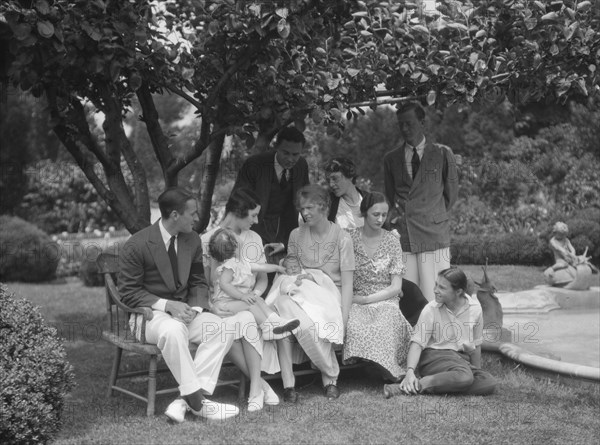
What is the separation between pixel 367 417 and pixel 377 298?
44.0 inches

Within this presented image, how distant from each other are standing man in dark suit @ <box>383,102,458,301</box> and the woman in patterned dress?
505mm

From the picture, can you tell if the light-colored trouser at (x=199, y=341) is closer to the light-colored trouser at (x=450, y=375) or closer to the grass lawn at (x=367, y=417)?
the grass lawn at (x=367, y=417)

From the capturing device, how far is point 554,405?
18.0 feet

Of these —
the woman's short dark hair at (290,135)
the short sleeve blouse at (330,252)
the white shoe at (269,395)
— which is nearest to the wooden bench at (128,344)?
the white shoe at (269,395)

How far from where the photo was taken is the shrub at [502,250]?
13352 mm

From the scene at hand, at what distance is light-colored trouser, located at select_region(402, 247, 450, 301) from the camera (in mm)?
6528

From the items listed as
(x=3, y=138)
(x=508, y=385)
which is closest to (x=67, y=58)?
(x=508, y=385)

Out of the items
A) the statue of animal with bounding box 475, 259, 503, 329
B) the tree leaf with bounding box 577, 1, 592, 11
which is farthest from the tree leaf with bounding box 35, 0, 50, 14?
the statue of animal with bounding box 475, 259, 503, 329

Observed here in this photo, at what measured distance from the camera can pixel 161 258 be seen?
5363 mm

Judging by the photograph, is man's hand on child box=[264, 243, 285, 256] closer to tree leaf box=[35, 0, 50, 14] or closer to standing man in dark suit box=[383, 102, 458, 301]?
standing man in dark suit box=[383, 102, 458, 301]

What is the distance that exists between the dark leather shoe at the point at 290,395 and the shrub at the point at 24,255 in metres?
8.41

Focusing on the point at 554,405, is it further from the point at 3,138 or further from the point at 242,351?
the point at 3,138

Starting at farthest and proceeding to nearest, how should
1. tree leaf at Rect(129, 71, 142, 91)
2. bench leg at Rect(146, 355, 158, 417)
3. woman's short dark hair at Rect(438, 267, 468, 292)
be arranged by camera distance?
woman's short dark hair at Rect(438, 267, 468, 292) → tree leaf at Rect(129, 71, 142, 91) → bench leg at Rect(146, 355, 158, 417)

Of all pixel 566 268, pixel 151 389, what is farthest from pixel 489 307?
pixel 566 268
